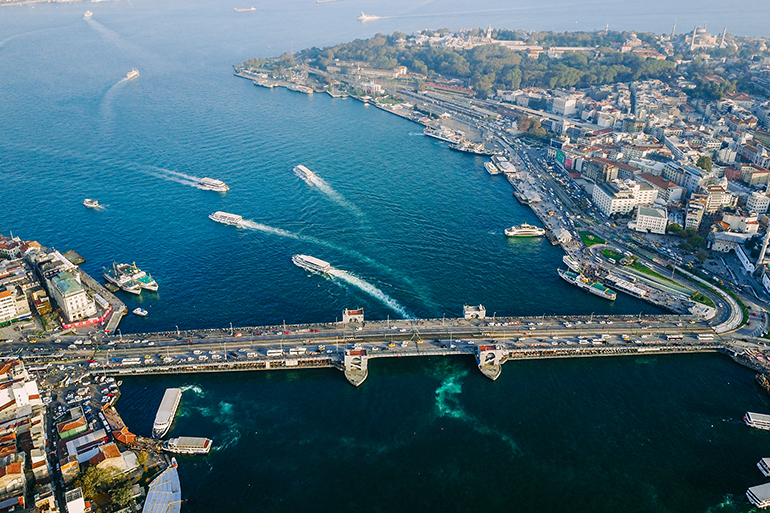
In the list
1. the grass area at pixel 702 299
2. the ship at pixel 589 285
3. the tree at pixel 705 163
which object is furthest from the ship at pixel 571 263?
the tree at pixel 705 163

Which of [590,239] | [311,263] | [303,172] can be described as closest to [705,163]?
[590,239]

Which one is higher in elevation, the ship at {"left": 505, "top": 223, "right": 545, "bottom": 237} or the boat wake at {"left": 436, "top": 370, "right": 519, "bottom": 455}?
the ship at {"left": 505, "top": 223, "right": 545, "bottom": 237}

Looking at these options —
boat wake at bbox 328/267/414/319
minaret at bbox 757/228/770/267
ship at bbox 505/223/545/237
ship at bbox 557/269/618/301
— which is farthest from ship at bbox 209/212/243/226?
minaret at bbox 757/228/770/267

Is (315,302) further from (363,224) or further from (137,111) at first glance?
(137,111)

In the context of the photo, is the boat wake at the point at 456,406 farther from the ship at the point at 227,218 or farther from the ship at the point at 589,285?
the ship at the point at 227,218

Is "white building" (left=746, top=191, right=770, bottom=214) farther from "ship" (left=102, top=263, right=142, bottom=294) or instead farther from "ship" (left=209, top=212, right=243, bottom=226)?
"ship" (left=102, top=263, right=142, bottom=294)

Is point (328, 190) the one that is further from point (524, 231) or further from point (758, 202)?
point (758, 202)
